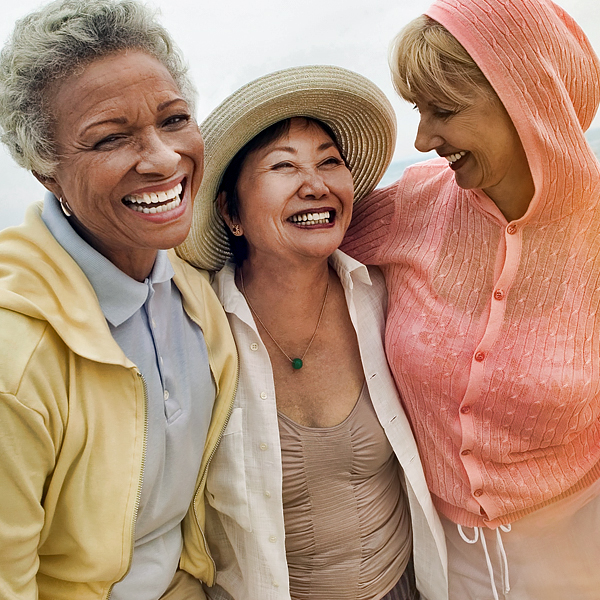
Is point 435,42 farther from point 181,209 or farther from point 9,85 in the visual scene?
point 9,85

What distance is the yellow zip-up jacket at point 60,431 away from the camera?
1020 millimetres

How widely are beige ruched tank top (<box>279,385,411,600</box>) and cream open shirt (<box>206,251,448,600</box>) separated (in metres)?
0.06

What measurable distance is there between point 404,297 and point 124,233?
739 millimetres

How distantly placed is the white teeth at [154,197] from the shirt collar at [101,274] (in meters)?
0.13

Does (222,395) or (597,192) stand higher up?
(597,192)

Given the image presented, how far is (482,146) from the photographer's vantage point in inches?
49.5

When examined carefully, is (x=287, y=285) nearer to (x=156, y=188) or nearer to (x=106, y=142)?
(x=156, y=188)

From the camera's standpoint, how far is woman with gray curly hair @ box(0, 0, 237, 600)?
1.04 m

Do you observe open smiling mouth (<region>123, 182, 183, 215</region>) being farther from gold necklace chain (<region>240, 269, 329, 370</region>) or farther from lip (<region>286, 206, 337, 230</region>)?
gold necklace chain (<region>240, 269, 329, 370</region>)

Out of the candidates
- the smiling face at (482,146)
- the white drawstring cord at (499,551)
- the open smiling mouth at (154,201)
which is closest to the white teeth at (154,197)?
the open smiling mouth at (154,201)

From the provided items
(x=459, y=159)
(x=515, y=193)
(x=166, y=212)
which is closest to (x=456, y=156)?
→ (x=459, y=159)

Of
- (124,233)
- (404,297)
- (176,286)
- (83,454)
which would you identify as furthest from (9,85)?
(404,297)

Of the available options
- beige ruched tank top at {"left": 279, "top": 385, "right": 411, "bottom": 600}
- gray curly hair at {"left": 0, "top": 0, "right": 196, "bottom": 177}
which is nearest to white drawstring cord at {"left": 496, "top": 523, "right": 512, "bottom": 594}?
beige ruched tank top at {"left": 279, "top": 385, "right": 411, "bottom": 600}

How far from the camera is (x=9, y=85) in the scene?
106 cm
